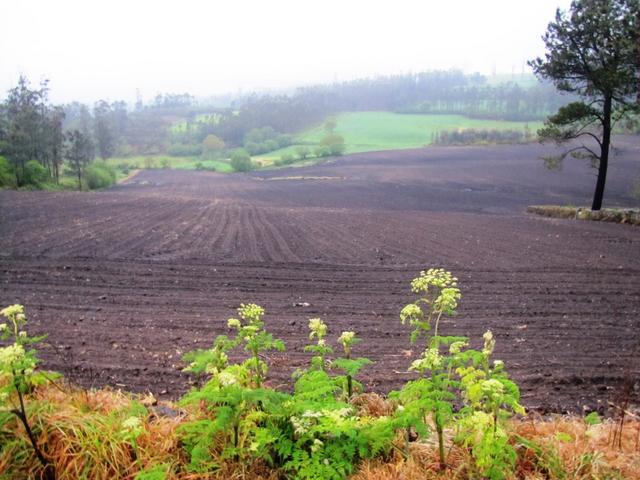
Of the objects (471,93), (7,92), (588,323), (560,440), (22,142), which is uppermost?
(471,93)

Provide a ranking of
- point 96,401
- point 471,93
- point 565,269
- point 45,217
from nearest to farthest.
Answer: point 96,401 → point 565,269 → point 45,217 → point 471,93

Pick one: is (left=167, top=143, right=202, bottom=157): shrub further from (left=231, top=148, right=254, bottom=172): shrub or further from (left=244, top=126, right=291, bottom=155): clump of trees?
(left=231, top=148, right=254, bottom=172): shrub

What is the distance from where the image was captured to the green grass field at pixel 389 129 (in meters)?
85.1

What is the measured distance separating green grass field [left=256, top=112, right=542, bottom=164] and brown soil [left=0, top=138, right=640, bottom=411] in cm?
5946

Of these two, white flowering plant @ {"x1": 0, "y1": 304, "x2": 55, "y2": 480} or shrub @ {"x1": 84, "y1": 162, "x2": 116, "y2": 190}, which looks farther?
shrub @ {"x1": 84, "y1": 162, "x2": 116, "y2": 190}

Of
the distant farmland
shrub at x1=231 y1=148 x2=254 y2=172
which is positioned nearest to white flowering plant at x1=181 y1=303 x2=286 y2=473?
shrub at x1=231 y1=148 x2=254 y2=172

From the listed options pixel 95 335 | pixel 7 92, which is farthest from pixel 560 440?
pixel 7 92

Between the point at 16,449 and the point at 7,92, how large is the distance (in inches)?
2536

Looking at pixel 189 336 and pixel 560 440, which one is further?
pixel 189 336

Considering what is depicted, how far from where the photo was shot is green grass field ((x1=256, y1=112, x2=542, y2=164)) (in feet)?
279

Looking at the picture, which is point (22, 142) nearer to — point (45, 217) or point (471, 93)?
point (45, 217)

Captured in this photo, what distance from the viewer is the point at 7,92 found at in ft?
181

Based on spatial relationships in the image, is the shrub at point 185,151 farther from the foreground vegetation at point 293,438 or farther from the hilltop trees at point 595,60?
the foreground vegetation at point 293,438

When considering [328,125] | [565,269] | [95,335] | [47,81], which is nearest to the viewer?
[95,335]
